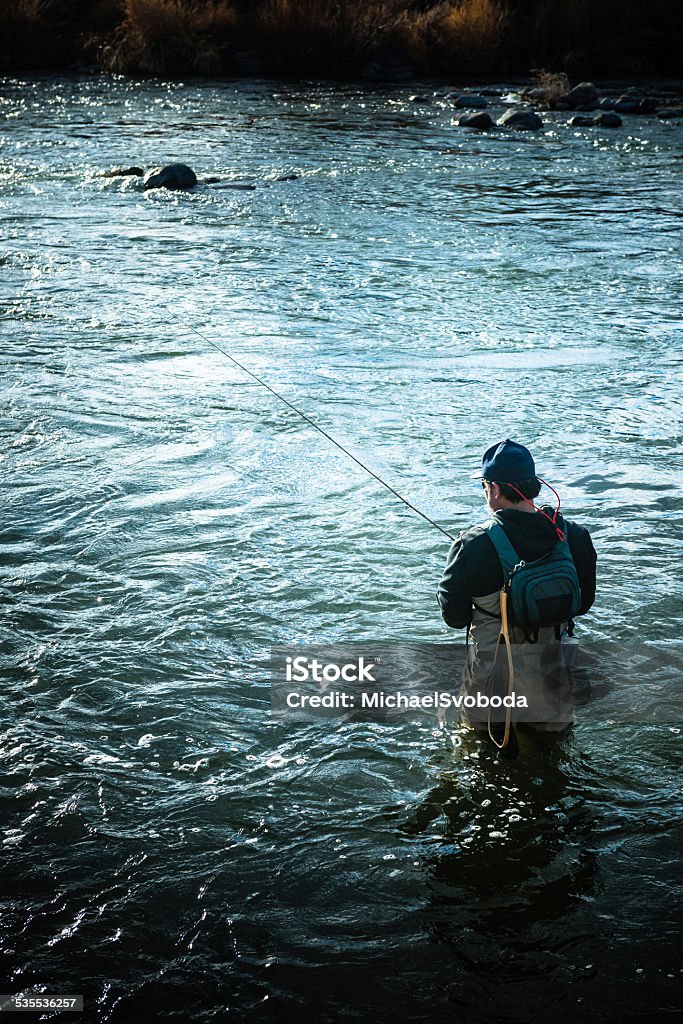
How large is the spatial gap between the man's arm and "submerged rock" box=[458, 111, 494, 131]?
18.6 m

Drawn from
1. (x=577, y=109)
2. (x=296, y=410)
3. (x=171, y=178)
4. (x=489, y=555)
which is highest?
(x=577, y=109)

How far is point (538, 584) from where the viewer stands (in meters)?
3.63

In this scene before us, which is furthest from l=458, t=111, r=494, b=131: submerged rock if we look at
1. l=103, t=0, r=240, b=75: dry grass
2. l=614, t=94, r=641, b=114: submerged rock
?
l=103, t=0, r=240, b=75: dry grass

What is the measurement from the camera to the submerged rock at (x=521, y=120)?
20.8 meters

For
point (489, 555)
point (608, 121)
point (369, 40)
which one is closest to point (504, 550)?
point (489, 555)

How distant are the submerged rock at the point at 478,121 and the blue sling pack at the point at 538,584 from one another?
18648 millimetres

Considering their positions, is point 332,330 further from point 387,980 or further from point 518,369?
point 387,980

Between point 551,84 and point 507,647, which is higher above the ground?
point 551,84

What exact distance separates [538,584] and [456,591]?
29cm

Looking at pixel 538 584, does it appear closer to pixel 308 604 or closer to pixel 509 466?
pixel 509 466

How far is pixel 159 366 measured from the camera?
8.89 meters

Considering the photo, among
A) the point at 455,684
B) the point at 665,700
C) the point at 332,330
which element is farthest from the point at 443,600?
the point at 332,330

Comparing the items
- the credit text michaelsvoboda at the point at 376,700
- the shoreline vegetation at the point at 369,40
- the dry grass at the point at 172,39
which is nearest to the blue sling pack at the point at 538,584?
the credit text michaelsvoboda at the point at 376,700

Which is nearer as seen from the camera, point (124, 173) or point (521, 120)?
point (124, 173)
